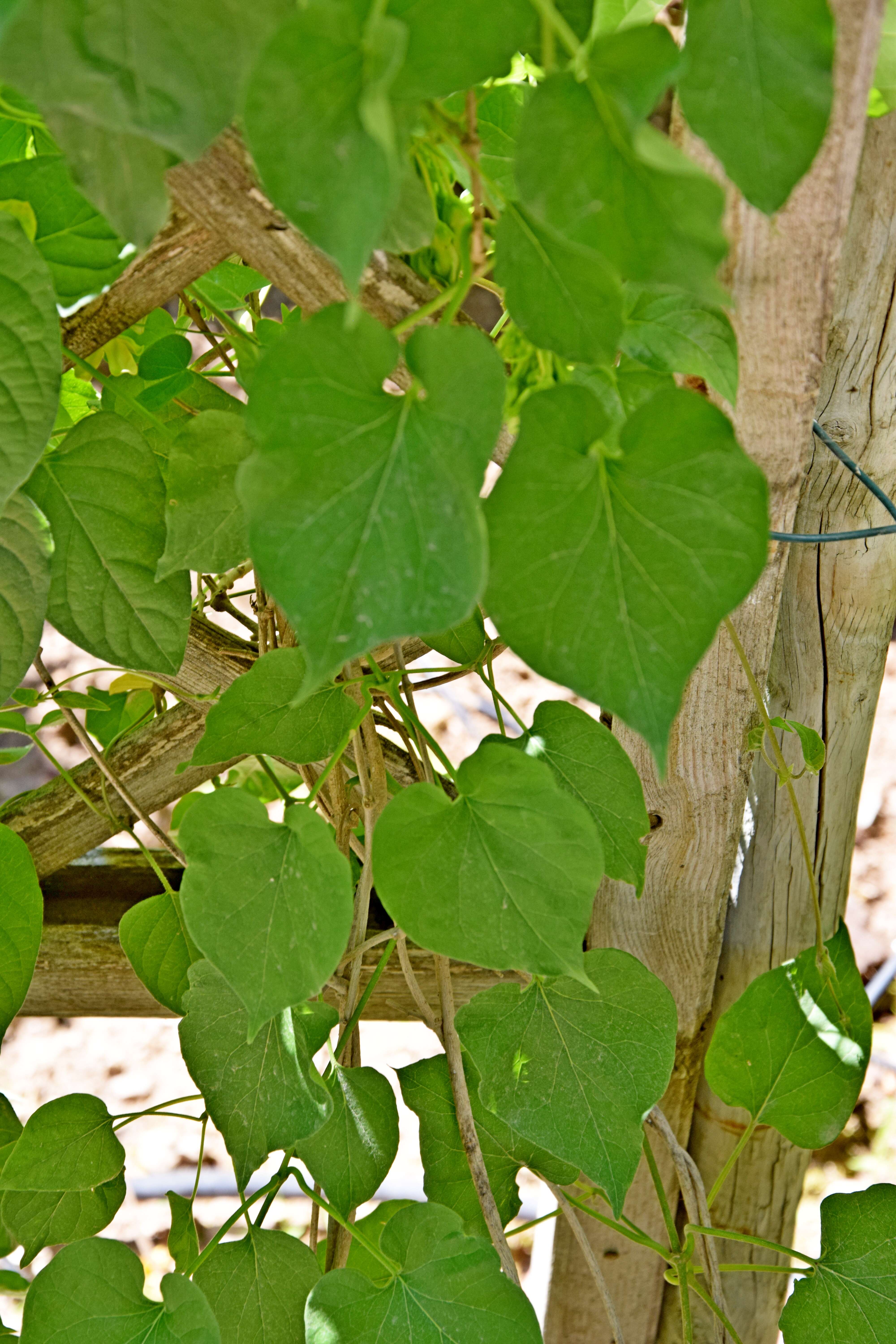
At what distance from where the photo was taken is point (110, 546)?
1.41ft

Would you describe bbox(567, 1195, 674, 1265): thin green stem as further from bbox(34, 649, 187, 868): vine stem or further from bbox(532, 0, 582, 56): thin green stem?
bbox(532, 0, 582, 56): thin green stem

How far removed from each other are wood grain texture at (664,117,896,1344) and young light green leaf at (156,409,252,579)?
0.36 meters

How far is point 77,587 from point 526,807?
0.20 metres

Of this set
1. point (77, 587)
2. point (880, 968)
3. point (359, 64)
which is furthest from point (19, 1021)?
point (359, 64)

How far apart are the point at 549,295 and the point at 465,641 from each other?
248mm

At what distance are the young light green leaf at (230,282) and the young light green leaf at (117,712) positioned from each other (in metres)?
0.31

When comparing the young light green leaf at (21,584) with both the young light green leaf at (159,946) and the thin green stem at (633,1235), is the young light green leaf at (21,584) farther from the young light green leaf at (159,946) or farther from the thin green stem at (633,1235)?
the thin green stem at (633,1235)

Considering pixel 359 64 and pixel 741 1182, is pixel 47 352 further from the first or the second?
pixel 741 1182

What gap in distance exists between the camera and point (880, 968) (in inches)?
71.6

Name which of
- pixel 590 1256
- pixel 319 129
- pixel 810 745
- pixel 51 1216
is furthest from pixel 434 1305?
pixel 319 129

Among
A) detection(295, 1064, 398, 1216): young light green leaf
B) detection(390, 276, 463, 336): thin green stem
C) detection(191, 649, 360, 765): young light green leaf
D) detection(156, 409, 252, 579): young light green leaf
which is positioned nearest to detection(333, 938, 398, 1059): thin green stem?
detection(295, 1064, 398, 1216): young light green leaf

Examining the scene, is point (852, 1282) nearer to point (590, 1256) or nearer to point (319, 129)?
point (590, 1256)

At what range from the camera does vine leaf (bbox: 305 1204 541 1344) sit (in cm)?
48

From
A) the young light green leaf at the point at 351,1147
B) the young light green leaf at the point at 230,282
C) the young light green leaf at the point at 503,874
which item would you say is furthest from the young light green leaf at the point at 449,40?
the young light green leaf at the point at 351,1147
